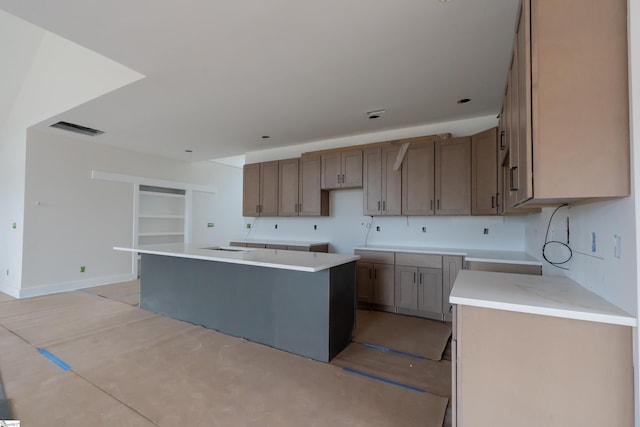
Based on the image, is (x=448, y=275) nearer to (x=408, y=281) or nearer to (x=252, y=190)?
(x=408, y=281)

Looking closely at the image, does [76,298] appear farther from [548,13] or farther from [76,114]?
[548,13]

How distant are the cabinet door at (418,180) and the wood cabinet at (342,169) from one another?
0.72 meters

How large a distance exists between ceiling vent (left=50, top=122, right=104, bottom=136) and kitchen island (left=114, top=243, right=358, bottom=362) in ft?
8.35

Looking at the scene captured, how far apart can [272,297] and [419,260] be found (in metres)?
1.97

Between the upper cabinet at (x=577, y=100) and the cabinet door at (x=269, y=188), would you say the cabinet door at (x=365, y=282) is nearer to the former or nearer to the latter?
the cabinet door at (x=269, y=188)

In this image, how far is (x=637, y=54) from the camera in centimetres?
115

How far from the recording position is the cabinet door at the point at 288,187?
5.21 meters

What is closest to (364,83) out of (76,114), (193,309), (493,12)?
(493,12)

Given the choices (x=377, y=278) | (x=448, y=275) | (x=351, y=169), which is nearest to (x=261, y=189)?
(x=351, y=169)

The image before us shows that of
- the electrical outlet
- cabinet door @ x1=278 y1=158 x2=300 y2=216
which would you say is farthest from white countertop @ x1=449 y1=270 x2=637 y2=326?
cabinet door @ x1=278 y1=158 x2=300 y2=216

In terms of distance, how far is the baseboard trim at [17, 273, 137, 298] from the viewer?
467 centimetres

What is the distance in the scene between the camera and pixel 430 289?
Result: 379 centimetres

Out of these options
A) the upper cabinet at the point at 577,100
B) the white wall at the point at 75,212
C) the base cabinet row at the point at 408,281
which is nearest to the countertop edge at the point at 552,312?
the upper cabinet at the point at 577,100

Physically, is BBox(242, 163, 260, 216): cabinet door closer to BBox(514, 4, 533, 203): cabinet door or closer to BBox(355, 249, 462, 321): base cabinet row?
BBox(355, 249, 462, 321): base cabinet row
